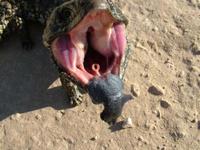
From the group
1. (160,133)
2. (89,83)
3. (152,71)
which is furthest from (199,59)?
(89,83)

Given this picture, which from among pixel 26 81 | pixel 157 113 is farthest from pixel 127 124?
pixel 26 81

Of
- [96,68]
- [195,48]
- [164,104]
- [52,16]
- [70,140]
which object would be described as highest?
[52,16]

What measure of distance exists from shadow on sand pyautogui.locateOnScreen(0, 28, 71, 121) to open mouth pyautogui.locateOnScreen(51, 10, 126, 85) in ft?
2.61

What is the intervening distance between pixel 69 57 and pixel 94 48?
0.20 m

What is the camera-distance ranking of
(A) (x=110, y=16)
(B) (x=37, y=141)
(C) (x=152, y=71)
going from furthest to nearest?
(C) (x=152, y=71) → (B) (x=37, y=141) → (A) (x=110, y=16)

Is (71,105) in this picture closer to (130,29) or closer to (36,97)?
(36,97)

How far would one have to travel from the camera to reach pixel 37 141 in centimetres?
446

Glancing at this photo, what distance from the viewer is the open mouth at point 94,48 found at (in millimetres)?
3836

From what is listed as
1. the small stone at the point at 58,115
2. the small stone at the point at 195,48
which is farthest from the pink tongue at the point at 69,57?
the small stone at the point at 195,48

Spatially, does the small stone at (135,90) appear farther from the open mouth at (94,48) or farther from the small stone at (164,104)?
the open mouth at (94,48)

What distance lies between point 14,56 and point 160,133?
1.39m

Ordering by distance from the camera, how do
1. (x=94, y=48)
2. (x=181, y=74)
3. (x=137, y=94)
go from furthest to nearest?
(x=181, y=74)
(x=137, y=94)
(x=94, y=48)

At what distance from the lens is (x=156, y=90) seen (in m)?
4.69

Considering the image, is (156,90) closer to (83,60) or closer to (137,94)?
(137,94)
